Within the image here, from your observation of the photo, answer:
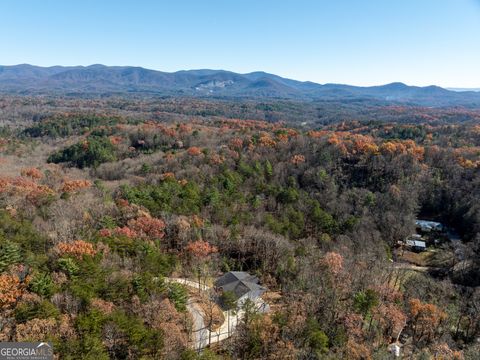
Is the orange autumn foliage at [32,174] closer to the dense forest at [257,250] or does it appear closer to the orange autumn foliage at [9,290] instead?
the dense forest at [257,250]

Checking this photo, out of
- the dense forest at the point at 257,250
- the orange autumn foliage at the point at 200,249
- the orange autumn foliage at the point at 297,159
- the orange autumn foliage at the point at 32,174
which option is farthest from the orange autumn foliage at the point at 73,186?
the orange autumn foliage at the point at 297,159

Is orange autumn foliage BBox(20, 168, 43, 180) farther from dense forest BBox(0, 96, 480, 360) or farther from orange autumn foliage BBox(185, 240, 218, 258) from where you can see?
orange autumn foliage BBox(185, 240, 218, 258)

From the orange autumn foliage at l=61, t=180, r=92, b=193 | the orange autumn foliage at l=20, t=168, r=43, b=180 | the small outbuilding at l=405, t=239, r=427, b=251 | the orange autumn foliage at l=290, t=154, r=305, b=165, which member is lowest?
the small outbuilding at l=405, t=239, r=427, b=251

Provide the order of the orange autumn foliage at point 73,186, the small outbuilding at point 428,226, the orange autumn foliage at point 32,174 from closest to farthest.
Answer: the orange autumn foliage at point 73,186 → the small outbuilding at point 428,226 → the orange autumn foliage at point 32,174

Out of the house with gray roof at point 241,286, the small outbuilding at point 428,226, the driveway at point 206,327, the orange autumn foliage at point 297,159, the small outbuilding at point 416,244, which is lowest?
the small outbuilding at point 416,244

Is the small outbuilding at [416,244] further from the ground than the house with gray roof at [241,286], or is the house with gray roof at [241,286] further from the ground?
the house with gray roof at [241,286]

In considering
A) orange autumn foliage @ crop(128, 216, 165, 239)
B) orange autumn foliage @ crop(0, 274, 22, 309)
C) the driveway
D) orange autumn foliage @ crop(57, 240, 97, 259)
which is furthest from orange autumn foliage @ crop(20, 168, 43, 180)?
the driveway

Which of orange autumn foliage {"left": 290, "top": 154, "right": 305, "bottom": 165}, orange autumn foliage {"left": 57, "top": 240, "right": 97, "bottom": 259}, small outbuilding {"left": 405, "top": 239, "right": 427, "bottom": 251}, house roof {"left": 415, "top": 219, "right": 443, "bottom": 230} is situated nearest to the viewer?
orange autumn foliage {"left": 57, "top": 240, "right": 97, "bottom": 259}

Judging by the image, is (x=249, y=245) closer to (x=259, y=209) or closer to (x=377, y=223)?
(x=259, y=209)
